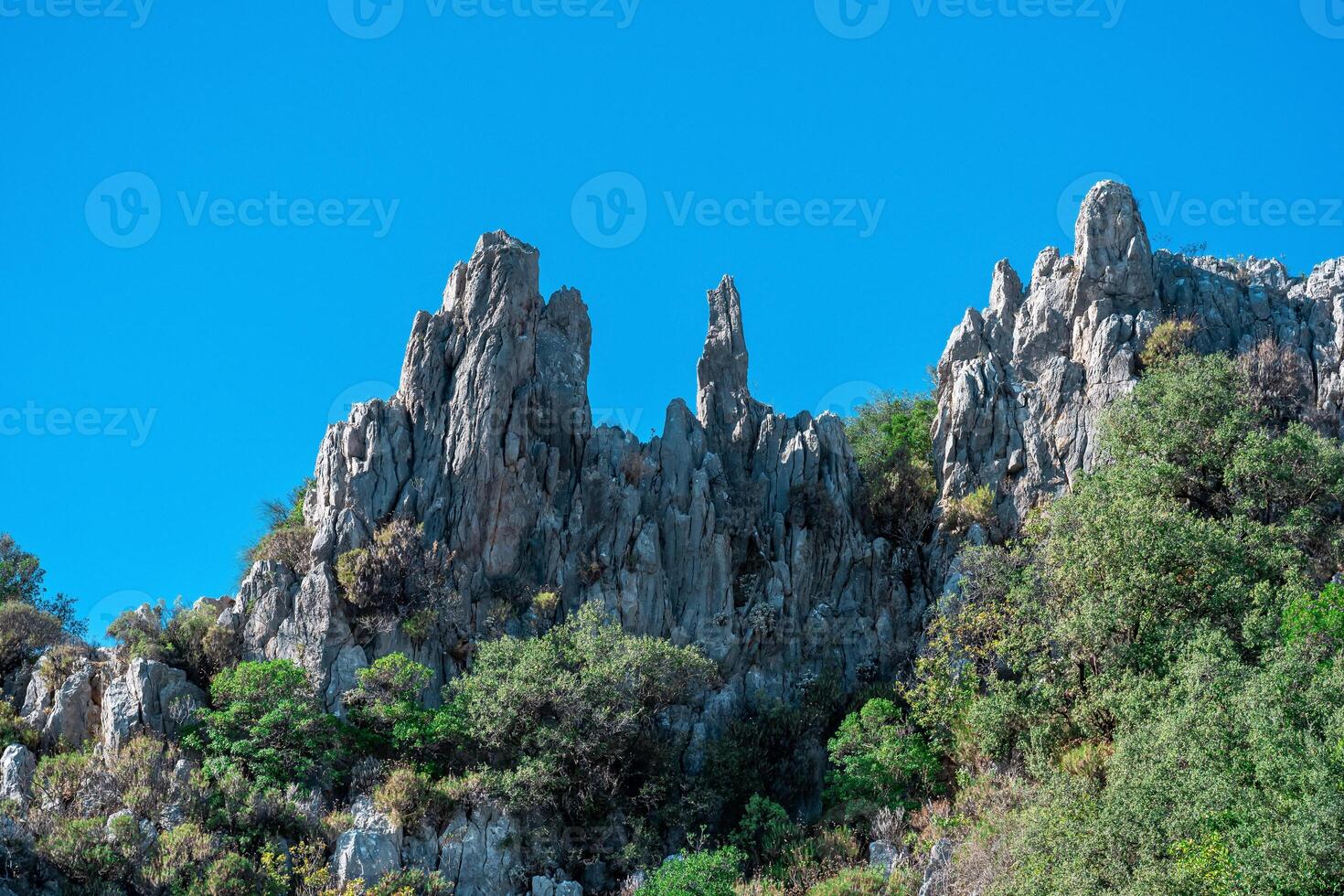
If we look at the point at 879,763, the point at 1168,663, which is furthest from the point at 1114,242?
the point at 879,763

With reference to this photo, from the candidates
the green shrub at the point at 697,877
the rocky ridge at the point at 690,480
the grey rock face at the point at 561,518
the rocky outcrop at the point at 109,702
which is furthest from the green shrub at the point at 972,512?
the rocky outcrop at the point at 109,702

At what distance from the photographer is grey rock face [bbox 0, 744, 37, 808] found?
3662cm

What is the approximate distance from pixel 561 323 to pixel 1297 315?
2795 centimetres

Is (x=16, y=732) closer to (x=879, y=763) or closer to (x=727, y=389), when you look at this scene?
(x=879, y=763)

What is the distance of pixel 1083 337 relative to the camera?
53312 millimetres

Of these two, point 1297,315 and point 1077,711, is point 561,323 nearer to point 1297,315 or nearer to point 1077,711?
point 1077,711

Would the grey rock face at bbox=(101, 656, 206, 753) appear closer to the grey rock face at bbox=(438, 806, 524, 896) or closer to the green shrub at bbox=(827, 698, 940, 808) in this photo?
the grey rock face at bbox=(438, 806, 524, 896)

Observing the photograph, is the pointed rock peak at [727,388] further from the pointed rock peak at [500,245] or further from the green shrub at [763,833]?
the green shrub at [763,833]

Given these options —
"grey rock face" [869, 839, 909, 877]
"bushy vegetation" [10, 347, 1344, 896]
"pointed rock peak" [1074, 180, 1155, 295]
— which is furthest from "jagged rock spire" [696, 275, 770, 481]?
"grey rock face" [869, 839, 909, 877]

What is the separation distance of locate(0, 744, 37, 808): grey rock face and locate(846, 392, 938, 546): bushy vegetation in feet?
94.4

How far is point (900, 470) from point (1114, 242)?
41.4 feet

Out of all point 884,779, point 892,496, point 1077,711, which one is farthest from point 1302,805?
point 892,496

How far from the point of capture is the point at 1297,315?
53.3 meters

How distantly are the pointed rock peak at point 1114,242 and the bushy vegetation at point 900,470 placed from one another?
27.0 feet
